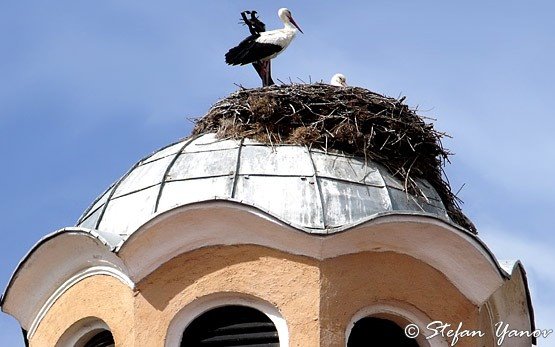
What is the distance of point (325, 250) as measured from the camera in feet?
35.1

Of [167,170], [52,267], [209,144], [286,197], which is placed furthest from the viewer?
[209,144]

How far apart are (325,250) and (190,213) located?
0.92 meters

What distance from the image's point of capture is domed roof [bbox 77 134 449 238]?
10961 mm

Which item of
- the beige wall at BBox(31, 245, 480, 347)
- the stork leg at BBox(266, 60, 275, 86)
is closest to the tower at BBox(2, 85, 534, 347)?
the beige wall at BBox(31, 245, 480, 347)

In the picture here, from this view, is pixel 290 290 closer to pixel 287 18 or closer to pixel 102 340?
pixel 102 340

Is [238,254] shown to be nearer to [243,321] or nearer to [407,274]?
[243,321]

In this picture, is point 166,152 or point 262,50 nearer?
point 166,152

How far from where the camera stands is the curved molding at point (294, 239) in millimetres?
10695

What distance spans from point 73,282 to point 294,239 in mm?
1673

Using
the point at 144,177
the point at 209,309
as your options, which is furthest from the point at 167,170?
the point at 209,309

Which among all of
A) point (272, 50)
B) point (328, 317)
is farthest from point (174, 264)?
point (272, 50)

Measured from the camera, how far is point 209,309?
35.4 ft

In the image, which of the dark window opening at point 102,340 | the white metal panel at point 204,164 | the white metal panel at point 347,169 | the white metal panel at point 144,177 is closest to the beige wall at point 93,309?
the dark window opening at point 102,340

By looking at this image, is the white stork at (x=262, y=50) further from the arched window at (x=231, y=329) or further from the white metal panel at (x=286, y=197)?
the arched window at (x=231, y=329)
